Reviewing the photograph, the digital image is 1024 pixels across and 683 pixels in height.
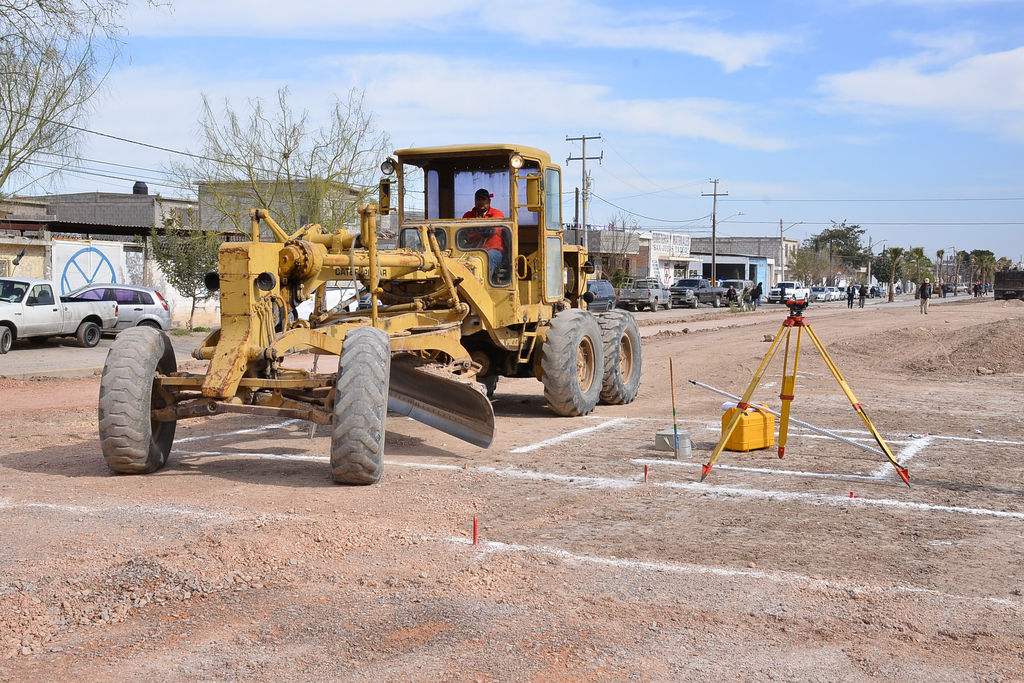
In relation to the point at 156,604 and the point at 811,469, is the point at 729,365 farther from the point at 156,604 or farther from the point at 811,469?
the point at 156,604

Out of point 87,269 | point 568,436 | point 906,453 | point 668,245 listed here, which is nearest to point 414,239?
point 568,436

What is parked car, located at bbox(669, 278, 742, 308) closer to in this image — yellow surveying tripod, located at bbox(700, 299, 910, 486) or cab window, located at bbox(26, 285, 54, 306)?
cab window, located at bbox(26, 285, 54, 306)

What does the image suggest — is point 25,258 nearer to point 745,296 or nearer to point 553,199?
point 553,199

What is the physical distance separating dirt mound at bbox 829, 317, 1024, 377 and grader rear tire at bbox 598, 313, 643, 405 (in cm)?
746

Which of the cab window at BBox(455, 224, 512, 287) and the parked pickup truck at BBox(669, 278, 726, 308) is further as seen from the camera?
the parked pickup truck at BBox(669, 278, 726, 308)

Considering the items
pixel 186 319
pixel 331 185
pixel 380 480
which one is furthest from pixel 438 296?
pixel 186 319

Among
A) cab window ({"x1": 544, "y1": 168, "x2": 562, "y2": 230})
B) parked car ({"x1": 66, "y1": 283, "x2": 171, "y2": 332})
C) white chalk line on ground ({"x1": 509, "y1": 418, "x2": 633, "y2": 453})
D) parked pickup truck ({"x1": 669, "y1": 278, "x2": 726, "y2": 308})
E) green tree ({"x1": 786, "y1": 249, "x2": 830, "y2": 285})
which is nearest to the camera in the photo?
white chalk line on ground ({"x1": 509, "y1": 418, "x2": 633, "y2": 453})

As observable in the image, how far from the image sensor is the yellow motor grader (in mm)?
9031

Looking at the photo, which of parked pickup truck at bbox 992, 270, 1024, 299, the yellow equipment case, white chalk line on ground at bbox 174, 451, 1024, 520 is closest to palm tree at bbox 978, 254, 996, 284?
parked pickup truck at bbox 992, 270, 1024, 299

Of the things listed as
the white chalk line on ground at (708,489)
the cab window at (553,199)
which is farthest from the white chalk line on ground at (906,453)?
the cab window at (553,199)

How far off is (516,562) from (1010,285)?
71.7 m

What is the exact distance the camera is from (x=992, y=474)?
9.69 meters

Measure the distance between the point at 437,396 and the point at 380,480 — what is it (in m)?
1.55

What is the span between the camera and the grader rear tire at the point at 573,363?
43.0 ft
